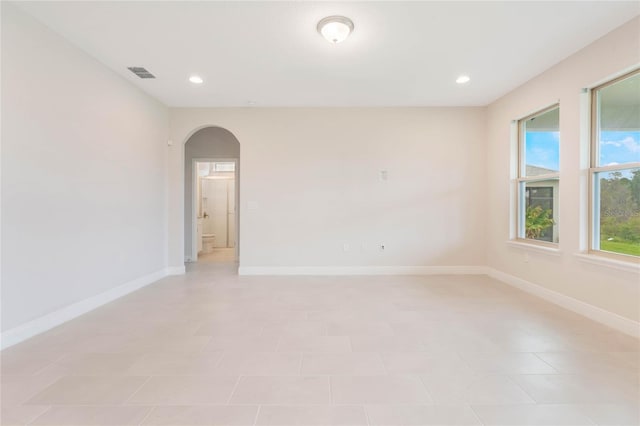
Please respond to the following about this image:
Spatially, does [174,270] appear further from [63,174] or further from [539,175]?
[539,175]

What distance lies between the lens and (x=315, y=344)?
230 cm

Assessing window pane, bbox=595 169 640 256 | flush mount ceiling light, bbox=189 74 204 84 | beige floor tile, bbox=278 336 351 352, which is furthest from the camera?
flush mount ceiling light, bbox=189 74 204 84

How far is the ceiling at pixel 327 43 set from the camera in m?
2.39

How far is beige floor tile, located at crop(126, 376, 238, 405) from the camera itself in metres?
1.61

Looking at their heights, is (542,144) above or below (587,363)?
above

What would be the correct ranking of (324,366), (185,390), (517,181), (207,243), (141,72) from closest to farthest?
(185,390)
(324,366)
(141,72)
(517,181)
(207,243)

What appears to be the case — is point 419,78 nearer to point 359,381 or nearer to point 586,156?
point 586,156

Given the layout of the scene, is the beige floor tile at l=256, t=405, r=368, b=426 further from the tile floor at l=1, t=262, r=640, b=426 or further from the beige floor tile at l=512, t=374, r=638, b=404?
the beige floor tile at l=512, t=374, r=638, b=404

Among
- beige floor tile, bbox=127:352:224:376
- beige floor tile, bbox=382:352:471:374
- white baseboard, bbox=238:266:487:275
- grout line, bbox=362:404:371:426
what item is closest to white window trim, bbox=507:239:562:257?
white baseboard, bbox=238:266:487:275

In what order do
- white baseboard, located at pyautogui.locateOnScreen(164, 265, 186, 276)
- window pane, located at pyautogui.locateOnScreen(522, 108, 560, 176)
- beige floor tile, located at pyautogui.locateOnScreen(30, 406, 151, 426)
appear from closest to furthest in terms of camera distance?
1. beige floor tile, located at pyautogui.locateOnScreen(30, 406, 151, 426)
2. window pane, located at pyautogui.locateOnScreen(522, 108, 560, 176)
3. white baseboard, located at pyautogui.locateOnScreen(164, 265, 186, 276)

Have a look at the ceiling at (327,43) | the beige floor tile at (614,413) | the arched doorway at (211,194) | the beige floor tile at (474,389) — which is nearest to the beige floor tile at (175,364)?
the beige floor tile at (474,389)

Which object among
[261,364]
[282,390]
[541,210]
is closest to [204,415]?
[282,390]

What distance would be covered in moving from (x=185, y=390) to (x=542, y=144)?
461 centimetres

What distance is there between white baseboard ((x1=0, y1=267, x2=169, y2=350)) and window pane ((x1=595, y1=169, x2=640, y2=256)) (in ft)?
17.3
